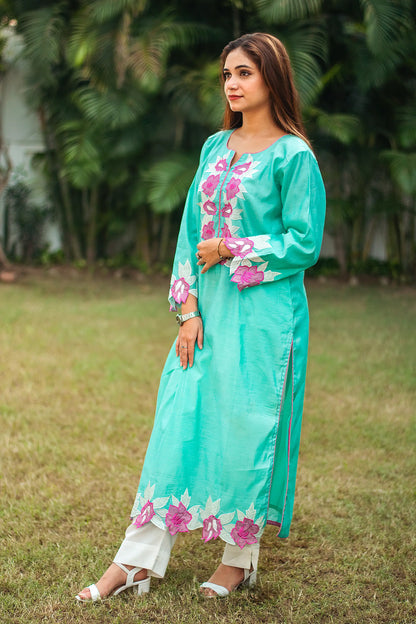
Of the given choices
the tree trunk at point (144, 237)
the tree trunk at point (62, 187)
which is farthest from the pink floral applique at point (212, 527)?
the tree trunk at point (62, 187)

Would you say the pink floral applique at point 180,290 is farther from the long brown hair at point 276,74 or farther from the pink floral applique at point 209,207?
the long brown hair at point 276,74

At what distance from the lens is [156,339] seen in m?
5.73

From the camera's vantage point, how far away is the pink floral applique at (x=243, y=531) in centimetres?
211

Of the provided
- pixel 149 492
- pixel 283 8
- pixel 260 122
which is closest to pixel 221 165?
pixel 260 122

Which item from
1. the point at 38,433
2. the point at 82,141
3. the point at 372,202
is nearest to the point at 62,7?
the point at 82,141

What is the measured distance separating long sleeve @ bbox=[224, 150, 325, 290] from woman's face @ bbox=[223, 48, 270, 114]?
223 mm

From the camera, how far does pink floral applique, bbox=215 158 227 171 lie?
218 centimetres

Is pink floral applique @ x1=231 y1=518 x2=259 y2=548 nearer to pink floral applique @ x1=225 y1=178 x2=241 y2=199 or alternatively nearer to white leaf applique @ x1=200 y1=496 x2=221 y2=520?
white leaf applique @ x1=200 y1=496 x2=221 y2=520

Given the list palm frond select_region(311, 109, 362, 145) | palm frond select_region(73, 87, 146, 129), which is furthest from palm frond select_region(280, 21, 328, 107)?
palm frond select_region(73, 87, 146, 129)

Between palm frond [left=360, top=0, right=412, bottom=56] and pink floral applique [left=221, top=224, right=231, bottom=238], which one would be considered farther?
palm frond [left=360, top=0, right=412, bottom=56]

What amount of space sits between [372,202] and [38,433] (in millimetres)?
6128

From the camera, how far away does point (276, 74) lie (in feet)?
6.88

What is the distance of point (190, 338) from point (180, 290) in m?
0.17

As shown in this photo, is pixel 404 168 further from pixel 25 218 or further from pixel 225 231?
pixel 225 231
